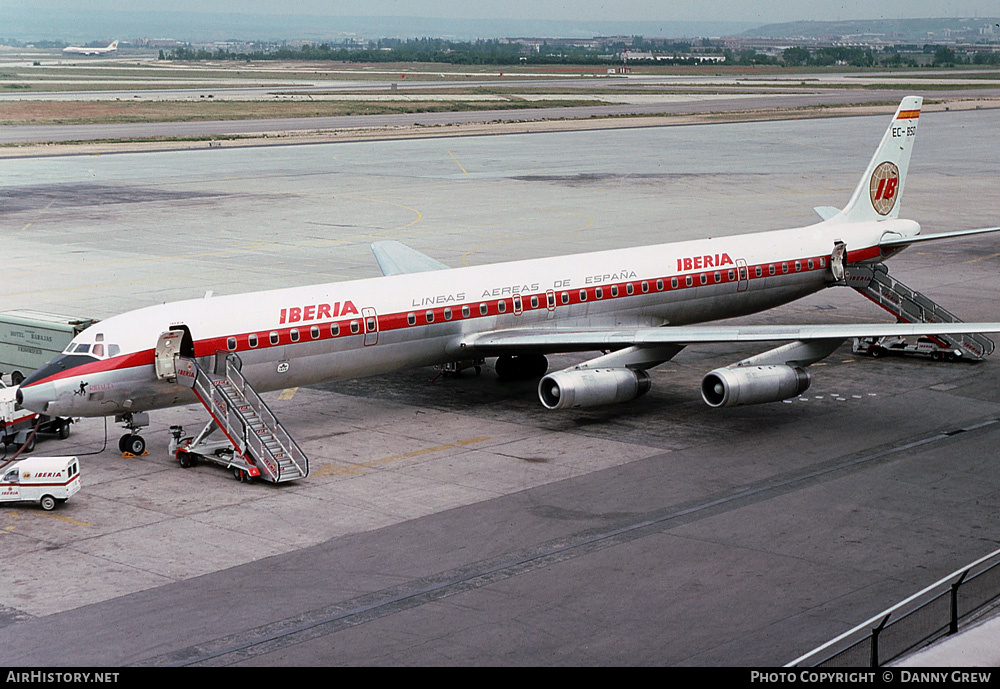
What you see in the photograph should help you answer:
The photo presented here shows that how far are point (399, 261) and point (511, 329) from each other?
8.85 metres

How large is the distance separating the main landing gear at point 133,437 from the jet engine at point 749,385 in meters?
13.8

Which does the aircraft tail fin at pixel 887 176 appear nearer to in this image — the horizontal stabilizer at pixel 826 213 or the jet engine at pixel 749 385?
the horizontal stabilizer at pixel 826 213

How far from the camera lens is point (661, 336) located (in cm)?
3259

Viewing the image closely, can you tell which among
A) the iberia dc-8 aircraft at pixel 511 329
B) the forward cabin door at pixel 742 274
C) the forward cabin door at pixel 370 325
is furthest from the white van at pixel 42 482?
the forward cabin door at pixel 742 274

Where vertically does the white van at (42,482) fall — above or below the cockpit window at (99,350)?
below

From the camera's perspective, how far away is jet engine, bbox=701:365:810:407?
31.0 m

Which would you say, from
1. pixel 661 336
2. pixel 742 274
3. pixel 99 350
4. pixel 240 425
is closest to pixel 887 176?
pixel 742 274

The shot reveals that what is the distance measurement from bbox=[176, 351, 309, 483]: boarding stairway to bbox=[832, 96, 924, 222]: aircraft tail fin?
2304 centimetres

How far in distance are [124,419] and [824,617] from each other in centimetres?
1735

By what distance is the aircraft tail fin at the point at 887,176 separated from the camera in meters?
43.1

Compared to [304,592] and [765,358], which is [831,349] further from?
[304,592]

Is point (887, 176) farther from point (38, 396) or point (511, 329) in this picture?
point (38, 396)

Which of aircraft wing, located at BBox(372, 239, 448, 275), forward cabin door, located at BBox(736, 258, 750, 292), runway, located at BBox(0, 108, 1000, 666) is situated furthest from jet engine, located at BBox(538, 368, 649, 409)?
aircraft wing, located at BBox(372, 239, 448, 275)

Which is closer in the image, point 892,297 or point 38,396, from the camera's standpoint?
point 38,396
